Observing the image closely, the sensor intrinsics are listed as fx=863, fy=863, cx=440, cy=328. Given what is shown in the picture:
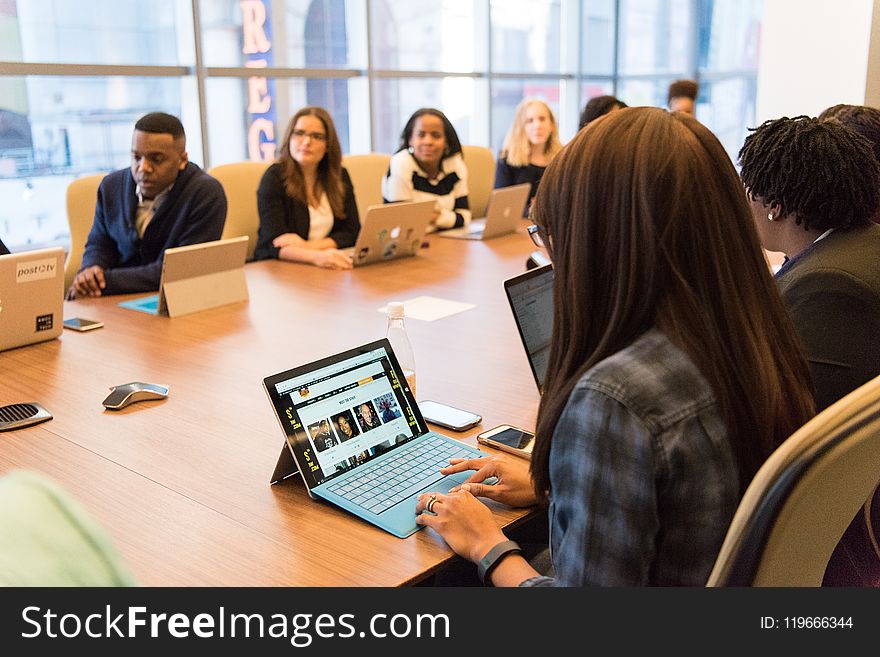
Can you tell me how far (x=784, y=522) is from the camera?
0.90 m

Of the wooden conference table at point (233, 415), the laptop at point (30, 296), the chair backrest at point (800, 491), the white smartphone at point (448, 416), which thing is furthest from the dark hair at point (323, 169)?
the chair backrest at point (800, 491)

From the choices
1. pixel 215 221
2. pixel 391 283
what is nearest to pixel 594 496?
pixel 391 283

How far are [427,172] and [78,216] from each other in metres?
1.62

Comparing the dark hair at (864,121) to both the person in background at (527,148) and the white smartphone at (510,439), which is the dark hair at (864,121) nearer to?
the white smartphone at (510,439)

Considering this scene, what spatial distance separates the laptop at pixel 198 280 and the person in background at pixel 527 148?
7.84 feet

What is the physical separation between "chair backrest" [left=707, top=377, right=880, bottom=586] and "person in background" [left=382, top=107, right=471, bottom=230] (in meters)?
3.16

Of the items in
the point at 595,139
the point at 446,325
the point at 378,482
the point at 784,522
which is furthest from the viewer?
the point at 446,325

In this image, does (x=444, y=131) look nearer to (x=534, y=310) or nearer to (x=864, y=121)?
(x=864, y=121)

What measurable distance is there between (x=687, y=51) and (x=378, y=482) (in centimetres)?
789

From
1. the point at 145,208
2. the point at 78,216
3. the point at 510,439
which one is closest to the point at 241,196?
the point at 78,216

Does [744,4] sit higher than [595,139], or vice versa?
[744,4]

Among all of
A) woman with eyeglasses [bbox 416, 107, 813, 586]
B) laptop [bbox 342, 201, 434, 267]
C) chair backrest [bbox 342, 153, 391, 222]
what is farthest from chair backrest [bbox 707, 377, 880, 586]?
chair backrest [bbox 342, 153, 391, 222]

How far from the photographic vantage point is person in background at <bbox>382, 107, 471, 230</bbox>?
13.4 ft

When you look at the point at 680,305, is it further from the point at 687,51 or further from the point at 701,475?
the point at 687,51
